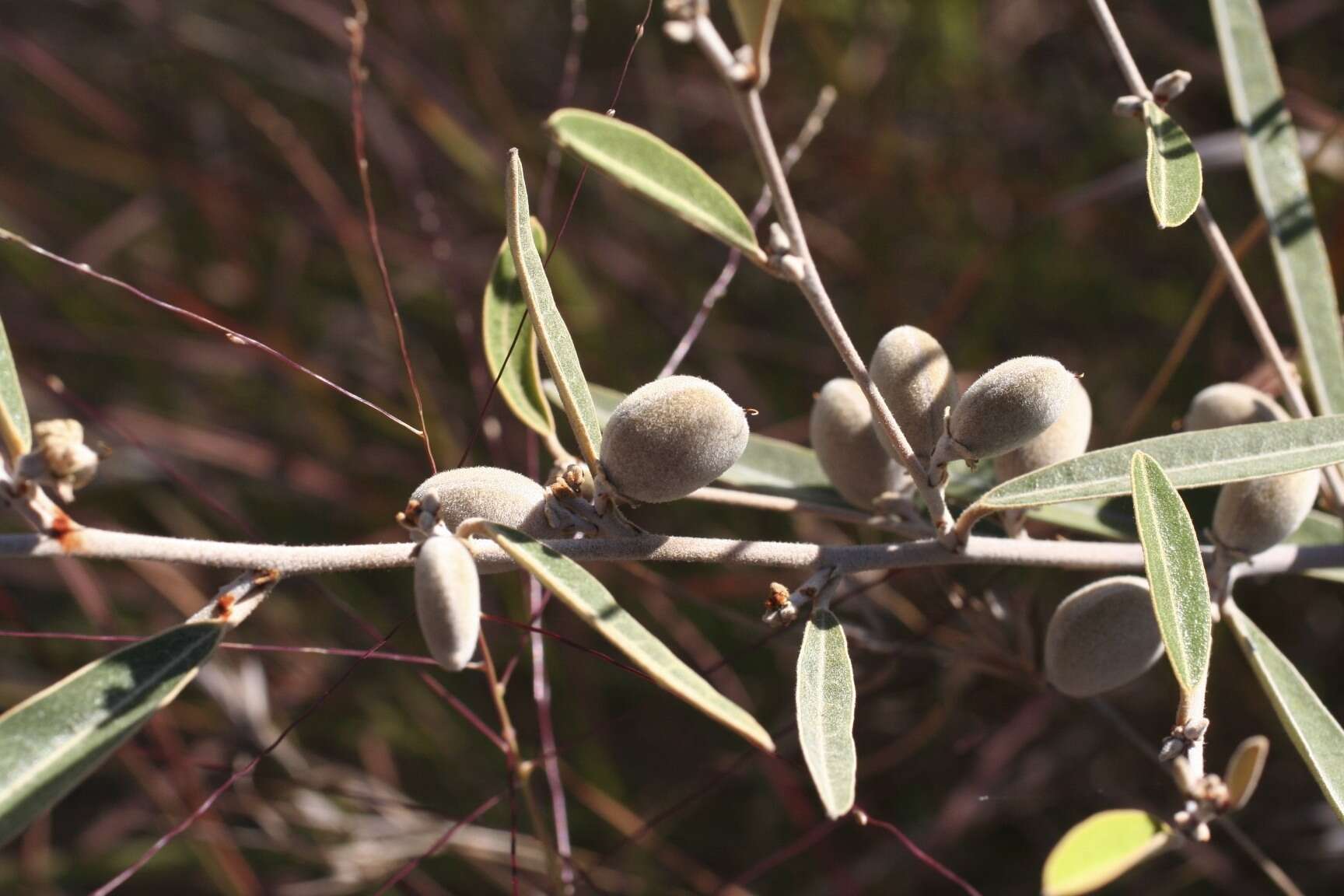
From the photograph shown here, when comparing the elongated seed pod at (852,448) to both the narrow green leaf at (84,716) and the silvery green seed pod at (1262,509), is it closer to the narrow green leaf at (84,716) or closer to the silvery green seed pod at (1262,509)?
the silvery green seed pod at (1262,509)

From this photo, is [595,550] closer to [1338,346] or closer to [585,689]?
[1338,346]

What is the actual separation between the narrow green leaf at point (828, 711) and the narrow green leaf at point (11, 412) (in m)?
0.50

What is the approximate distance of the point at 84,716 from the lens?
0.66 metres

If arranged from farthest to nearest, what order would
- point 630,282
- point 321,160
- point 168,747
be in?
point 321,160, point 630,282, point 168,747

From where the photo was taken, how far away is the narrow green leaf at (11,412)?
69 cm

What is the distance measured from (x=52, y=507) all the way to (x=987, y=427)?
58 cm

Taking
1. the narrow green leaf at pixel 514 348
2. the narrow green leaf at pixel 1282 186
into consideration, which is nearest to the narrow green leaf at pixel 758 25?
the narrow green leaf at pixel 514 348

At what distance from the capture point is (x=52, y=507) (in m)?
0.70

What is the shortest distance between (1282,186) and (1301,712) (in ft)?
1.58

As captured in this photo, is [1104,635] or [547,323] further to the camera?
[1104,635]

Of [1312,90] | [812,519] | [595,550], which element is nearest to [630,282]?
[812,519]

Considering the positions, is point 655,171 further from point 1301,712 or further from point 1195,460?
point 1301,712

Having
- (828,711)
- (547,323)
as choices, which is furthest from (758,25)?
(828,711)

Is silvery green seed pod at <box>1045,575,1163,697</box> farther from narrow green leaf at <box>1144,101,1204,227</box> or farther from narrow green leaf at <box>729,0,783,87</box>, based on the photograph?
narrow green leaf at <box>729,0,783,87</box>
